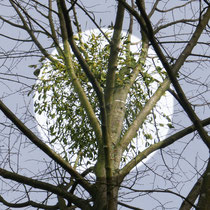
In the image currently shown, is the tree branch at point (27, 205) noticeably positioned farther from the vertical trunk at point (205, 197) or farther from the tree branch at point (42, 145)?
the vertical trunk at point (205, 197)

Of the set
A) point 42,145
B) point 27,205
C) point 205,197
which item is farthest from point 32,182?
point 205,197

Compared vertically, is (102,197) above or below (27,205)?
below

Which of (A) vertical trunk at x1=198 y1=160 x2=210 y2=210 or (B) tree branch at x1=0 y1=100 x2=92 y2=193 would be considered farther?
(B) tree branch at x1=0 y1=100 x2=92 y2=193

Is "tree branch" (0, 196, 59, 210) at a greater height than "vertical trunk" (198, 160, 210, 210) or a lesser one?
greater

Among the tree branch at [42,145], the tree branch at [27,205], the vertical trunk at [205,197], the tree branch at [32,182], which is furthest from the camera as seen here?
the tree branch at [27,205]

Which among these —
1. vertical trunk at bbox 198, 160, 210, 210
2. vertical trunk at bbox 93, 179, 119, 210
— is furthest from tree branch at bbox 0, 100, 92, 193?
vertical trunk at bbox 198, 160, 210, 210

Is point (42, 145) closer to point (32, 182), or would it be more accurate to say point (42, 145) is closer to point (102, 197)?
point (32, 182)

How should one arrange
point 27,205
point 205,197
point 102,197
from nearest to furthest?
point 205,197 → point 102,197 → point 27,205

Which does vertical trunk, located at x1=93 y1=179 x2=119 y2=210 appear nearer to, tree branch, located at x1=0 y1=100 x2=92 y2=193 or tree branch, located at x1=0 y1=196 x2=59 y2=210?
tree branch, located at x1=0 y1=100 x2=92 y2=193

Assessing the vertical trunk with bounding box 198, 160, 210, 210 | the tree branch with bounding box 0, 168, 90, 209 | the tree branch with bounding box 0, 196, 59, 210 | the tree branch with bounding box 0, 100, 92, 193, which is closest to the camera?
the vertical trunk with bounding box 198, 160, 210, 210

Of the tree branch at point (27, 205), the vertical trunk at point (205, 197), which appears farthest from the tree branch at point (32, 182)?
the vertical trunk at point (205, 197)

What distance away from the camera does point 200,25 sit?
4.84 metres

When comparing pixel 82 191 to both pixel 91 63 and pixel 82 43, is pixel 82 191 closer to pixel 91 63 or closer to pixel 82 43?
pixel 91 63

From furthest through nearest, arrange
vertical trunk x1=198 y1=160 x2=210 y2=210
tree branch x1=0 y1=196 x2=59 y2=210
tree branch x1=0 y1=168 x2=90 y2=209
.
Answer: tree branch x1=0 y1=196 x2=59 y2=210 < tree branch x1=0 y1=168 x2=90 y2=209 < vertical trunk x1=198 y1=160 x2=210 y2=210
